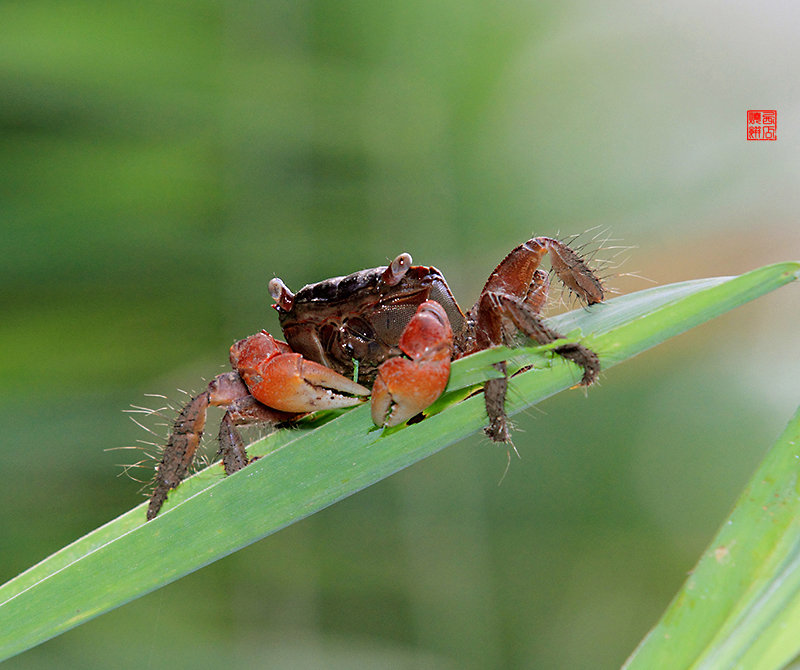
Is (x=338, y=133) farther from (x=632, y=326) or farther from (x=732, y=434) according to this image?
(x=632, y=326)

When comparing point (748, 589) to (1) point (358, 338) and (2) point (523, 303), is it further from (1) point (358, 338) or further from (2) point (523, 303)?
(1) point (358, 338)

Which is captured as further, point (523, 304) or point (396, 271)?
point (396, 271)

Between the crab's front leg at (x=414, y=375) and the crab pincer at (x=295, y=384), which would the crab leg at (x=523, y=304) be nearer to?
the crab's front leg at (x=414, y=375)

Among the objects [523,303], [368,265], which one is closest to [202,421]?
[523,303]

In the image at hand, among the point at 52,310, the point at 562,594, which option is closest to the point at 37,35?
the point at 52,310

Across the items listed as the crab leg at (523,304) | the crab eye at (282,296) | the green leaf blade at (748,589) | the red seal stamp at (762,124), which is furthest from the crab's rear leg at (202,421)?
the red seal stamp at (762,124)

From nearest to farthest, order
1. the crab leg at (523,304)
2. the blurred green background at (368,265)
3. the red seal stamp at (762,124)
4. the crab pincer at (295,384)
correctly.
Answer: the crab leg at (523,304)
the crab pincer at (295,384)
the blurred green background at (368,265)
the red seal stamp at (762,124)

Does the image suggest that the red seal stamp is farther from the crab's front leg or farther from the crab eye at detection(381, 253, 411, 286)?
the crab's front leg
